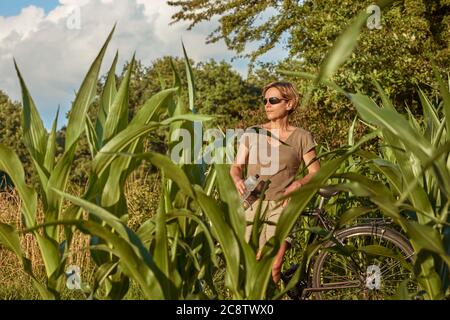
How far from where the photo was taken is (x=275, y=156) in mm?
4395

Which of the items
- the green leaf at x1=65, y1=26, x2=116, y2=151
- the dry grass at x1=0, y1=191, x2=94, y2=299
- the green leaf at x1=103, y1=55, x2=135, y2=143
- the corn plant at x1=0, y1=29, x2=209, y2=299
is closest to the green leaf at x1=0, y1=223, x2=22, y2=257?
the corn plant at x1=0, y1=29, x2=209, y2=299

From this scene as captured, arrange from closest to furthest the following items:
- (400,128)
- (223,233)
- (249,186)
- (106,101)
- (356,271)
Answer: (400,128), (223,233), (106,101), (249,186), (356,271)

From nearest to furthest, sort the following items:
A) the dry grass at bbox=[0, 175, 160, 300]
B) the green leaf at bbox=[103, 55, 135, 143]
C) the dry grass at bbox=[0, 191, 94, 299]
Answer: the green leaf at bbox=[103, 55, 135, 143], the dry grass at bbox=[0, 175, 160, 300], the dry grass at bbox=[0, 191, 94, 299]

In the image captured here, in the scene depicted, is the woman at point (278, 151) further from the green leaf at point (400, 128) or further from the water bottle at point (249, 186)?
the green leaf at point (400, 128)

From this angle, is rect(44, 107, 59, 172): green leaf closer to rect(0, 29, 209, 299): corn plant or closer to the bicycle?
rect(0, 29, 209, 299): corn plant

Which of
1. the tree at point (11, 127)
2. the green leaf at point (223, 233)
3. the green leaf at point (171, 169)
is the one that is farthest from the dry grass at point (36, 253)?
the tree at point (11, 127)

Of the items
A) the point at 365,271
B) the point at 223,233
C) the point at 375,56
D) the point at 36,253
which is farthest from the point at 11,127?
the point at 223,233

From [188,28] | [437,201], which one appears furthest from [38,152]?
[188,28]

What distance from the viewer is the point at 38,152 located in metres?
3.22

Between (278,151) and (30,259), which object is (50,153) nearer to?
(278,151)

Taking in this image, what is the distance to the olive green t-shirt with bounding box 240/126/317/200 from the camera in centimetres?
434

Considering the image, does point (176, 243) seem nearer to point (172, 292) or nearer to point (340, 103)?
point (172, 292)

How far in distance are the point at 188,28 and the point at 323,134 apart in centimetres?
1399

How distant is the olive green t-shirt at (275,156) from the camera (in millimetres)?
4340
